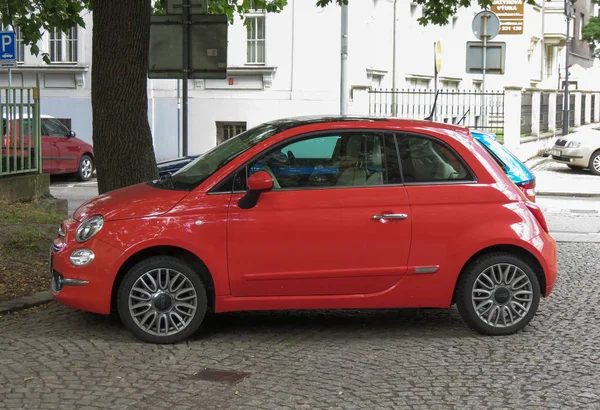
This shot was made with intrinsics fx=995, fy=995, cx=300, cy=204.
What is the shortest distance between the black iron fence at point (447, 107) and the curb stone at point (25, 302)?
1849cm

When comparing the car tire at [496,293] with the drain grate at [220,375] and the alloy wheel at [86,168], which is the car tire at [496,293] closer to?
the drain grate at [220,375]

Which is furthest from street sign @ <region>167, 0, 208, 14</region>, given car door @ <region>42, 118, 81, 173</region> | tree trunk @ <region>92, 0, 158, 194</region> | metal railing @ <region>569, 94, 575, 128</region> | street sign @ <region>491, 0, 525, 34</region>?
metal railing @ <region>569, 94, 575, 128</region>

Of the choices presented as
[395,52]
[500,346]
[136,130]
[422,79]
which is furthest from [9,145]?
[422,79]

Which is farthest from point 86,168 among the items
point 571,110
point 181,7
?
point 571,110

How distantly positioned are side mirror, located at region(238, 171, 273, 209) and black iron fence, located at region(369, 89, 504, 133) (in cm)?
1949

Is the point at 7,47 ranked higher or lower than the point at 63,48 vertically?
lower

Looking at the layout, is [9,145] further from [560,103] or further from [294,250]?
[560,103]

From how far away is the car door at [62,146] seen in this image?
75.3 ft

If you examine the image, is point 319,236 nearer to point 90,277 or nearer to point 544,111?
point 90,277

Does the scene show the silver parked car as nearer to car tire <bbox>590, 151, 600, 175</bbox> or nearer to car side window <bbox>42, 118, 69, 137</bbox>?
car tire <bbox>590, 151, 600, 175</bbox>

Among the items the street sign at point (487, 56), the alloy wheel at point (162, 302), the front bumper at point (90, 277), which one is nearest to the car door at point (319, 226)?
the alloy wheel at point (162, 302)

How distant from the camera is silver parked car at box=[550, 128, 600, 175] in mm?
25906

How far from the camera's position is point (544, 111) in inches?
1264

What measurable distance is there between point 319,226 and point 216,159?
107cm
